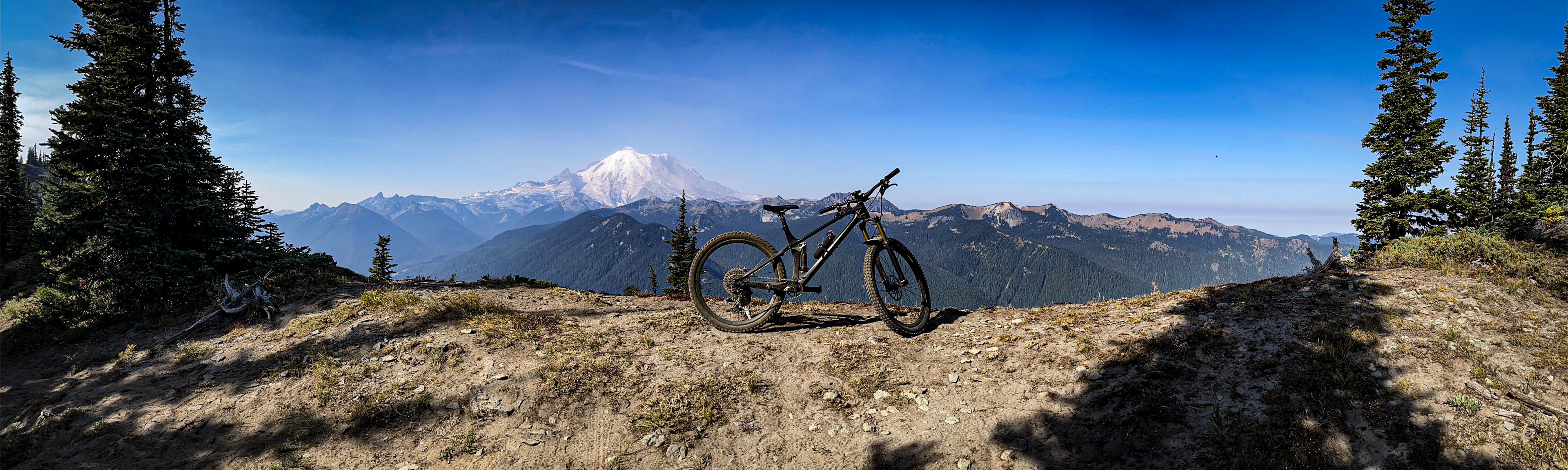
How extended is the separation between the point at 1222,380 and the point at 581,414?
8048 mm

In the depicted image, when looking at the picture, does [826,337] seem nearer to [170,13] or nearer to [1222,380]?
[1222,380]

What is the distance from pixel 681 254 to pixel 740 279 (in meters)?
30.5

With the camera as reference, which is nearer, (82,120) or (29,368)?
(29,368)

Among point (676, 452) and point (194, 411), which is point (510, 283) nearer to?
point (194, 411)

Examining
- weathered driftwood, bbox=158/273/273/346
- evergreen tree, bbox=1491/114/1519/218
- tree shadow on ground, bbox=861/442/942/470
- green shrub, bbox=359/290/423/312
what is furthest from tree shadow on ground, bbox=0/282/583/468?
evergreen tree, bbox=1491/114/1519/218

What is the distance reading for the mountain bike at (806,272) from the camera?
8.68 metres

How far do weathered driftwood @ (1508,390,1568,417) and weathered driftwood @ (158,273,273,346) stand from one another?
19.1 metres

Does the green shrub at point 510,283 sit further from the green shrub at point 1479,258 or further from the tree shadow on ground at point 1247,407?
the green shrub at point 1479,258

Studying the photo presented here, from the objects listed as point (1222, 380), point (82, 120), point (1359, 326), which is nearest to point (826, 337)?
point (1222, 380)

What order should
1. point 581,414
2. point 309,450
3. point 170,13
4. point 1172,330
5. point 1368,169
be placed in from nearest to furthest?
point 309,450 → point 581,414 → point 1172,330 → point 170,13 → point 1368,169

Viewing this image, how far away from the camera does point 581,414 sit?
6.35m

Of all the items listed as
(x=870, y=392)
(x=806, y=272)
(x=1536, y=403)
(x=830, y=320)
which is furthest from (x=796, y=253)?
(x=1536, y=403)

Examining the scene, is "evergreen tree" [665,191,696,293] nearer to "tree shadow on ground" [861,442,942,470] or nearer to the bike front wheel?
the bike front wheel

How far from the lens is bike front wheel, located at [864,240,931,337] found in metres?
8.61
